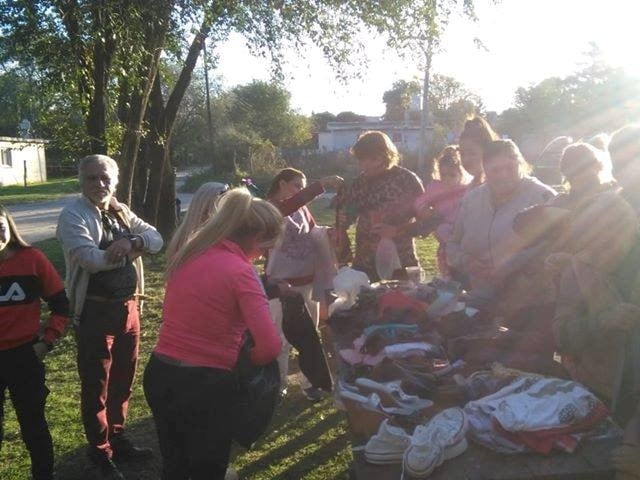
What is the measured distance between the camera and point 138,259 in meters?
4.21

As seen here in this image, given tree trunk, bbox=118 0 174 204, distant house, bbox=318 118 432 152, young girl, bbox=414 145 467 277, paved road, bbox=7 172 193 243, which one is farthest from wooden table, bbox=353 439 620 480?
distant house, bbox=318 118 432 152

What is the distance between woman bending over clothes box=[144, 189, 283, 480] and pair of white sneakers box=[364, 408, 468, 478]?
0.56m

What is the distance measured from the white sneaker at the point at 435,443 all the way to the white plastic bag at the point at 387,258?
246 centimetres

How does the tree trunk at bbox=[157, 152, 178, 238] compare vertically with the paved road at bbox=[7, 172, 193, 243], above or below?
above

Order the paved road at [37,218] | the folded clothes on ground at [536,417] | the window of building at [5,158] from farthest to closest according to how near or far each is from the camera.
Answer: the window of building at [5,158] → the paved road at [37,218] → the folded clothes on ground at [536,417]

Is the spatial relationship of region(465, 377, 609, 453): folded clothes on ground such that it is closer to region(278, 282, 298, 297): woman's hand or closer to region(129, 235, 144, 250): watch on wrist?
region(278, 282, 298, 297): woman's hand

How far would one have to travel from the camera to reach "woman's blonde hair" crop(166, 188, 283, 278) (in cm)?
270

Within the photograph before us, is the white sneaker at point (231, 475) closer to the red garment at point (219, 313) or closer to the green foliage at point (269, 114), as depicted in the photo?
the red garment at point (219, 313)

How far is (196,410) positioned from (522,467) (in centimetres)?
127

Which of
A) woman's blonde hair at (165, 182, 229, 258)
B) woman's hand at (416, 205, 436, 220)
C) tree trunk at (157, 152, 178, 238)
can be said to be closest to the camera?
woman's blonde hair at (165, 182, 229, 258)

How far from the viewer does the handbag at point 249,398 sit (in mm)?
2715

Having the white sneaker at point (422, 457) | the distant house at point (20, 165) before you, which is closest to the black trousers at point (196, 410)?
the white sneaker at point (422, 457)

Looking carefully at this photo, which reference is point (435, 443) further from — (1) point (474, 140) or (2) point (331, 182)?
(1) point (474, 140)

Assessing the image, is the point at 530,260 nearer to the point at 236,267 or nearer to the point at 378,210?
the point at 378,210
